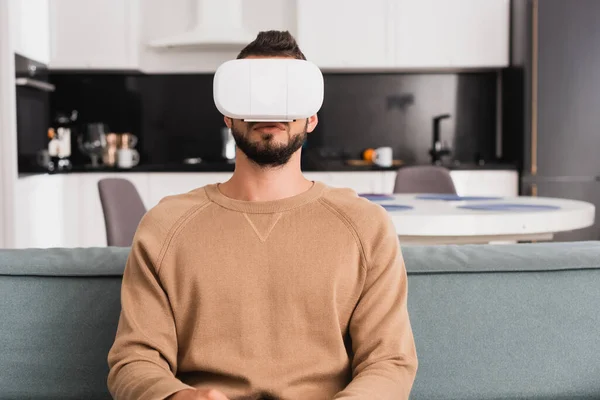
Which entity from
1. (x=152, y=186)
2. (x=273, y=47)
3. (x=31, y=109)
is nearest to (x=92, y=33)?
(x=31, y=109)

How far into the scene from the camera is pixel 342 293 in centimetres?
127

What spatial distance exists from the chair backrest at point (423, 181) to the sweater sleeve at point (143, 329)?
2703 mm

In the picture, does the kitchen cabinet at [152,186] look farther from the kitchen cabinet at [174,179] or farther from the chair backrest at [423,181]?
the chair backrest at [423,181]

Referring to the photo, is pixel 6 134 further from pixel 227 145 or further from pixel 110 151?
pixel 227 145

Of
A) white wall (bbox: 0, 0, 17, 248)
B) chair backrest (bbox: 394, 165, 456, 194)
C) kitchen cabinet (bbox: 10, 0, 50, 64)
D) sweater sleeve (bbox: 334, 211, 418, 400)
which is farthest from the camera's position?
kitchen cabinet (bbox: 10, 0, 50, 64)

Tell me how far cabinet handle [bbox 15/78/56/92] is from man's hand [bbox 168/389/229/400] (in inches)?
144

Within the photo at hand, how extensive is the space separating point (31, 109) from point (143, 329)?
4044 mm

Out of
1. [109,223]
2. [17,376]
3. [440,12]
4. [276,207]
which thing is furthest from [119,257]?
[440,12]

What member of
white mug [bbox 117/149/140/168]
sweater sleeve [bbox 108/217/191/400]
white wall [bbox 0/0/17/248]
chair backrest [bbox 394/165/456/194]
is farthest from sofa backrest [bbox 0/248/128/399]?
white mug [bbox 117/149/140/168]

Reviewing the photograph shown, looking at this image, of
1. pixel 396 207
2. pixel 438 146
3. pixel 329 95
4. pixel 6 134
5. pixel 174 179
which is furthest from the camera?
pixel 329 95

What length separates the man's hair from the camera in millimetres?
1267

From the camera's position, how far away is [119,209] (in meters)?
3.01

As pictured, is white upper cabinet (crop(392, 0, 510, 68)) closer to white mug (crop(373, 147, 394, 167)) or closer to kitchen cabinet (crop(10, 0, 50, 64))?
white mug (crop(373, 147, 394, 167))

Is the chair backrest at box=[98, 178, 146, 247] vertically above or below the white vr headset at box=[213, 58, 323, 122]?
below
